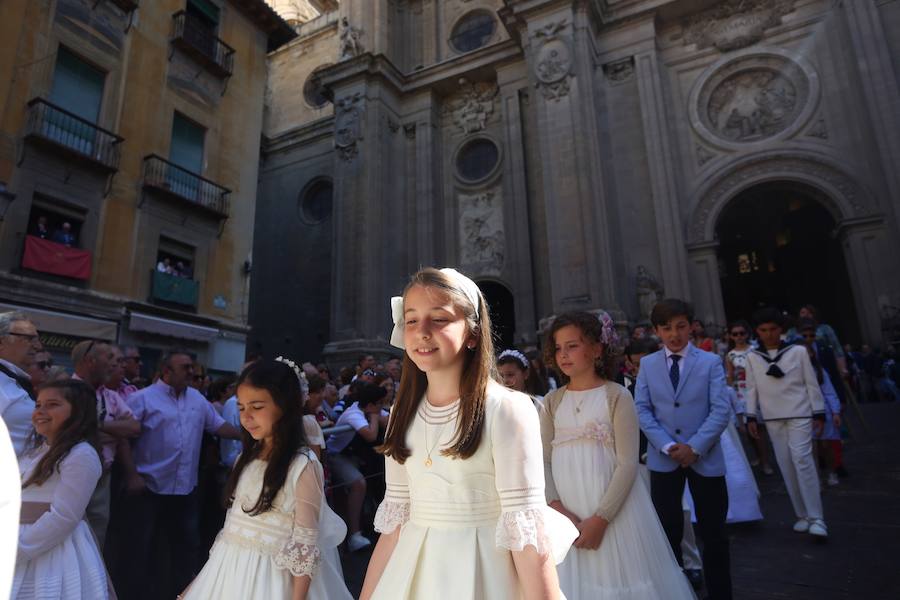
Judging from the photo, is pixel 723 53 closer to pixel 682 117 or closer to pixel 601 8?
pixel 682 117

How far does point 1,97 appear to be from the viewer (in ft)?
35.2

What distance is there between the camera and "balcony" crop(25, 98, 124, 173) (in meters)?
11.1

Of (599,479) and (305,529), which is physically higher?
(599,479)

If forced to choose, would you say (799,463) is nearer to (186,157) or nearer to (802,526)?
(802,526)

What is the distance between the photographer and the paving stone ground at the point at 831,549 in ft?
11.4

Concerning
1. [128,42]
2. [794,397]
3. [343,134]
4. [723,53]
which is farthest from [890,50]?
[128,42]

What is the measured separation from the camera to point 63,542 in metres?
2.75

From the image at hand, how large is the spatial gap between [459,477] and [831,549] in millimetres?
4206

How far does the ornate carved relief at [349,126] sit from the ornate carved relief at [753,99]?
11.1 m

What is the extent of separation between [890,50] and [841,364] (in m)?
10.0

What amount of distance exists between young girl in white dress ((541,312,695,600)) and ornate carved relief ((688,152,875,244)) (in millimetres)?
13238

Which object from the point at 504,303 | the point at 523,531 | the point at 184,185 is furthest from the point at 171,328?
the point at 523,531

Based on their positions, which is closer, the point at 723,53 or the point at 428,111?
the point at 723,53

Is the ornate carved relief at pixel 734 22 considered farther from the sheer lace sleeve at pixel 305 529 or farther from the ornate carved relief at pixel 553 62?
the sheer lace sleeve at pixel 305 529
